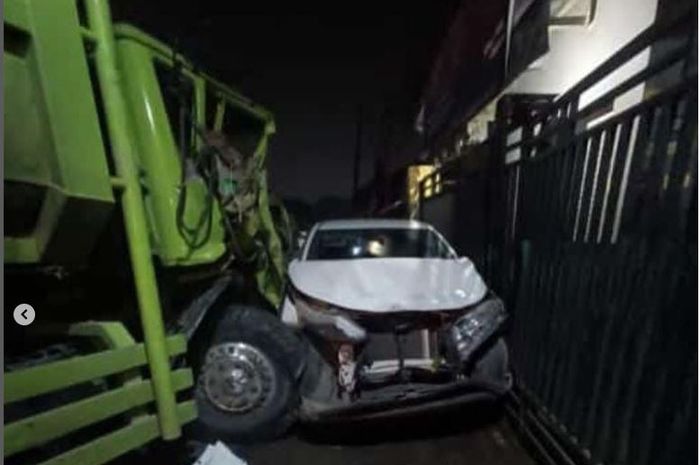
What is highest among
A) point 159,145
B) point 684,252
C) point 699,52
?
point 699,52

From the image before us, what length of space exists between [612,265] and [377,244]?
8.94ft

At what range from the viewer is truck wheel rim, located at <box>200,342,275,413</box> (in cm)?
412

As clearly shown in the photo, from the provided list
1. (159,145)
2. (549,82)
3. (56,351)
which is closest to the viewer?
(56,351)

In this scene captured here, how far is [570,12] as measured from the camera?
777 cm

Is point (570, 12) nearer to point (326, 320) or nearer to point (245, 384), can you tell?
point (326, 320)

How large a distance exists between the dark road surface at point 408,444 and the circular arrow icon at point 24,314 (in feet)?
5.77

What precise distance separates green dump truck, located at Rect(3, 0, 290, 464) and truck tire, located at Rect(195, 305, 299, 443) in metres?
0.07

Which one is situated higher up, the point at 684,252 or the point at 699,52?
the point at 699,52

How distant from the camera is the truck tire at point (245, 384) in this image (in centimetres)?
412

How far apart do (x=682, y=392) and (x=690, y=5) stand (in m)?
1.43

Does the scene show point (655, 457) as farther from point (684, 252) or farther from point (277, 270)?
point (277, 270)

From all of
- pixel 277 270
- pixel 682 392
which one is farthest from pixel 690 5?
pixel 277 270

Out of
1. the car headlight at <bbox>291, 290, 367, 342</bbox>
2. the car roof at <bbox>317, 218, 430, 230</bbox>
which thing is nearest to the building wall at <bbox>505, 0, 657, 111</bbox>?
the car roof at <bbox>317, 218, 430, 230</bbox>

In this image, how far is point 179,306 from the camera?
397 centimetres
